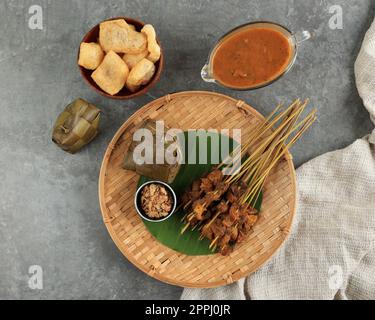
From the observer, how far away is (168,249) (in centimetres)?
288

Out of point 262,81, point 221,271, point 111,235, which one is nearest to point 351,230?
point 221,271

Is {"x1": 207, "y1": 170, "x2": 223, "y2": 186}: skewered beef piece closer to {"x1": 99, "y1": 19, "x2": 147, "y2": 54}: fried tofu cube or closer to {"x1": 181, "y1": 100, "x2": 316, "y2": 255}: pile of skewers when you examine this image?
{"x1": 181, "y1": 100, "x2": 316, "y2": 255}: pile of skewers

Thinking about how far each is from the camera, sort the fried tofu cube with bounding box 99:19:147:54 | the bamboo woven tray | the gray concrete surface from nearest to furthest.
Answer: the fried tofu cube with bounding box 99:19:147:54 → the bamboo woven tray → the gray concrete surface

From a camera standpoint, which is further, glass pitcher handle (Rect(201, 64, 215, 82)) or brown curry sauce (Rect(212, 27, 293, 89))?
glass pitcher handle (Rect(201, 64, 215, 82))

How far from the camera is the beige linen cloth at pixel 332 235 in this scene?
2.96 meters

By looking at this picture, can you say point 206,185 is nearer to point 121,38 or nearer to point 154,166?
point 154,166

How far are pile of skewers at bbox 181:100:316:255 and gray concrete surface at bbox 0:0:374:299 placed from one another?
1.26 feet

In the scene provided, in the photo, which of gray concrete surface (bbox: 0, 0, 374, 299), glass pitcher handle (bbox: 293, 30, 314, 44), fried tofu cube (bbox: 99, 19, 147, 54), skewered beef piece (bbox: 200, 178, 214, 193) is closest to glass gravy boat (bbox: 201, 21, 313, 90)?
glass pitcher handle (bbox: 293, 30, 314, 44)

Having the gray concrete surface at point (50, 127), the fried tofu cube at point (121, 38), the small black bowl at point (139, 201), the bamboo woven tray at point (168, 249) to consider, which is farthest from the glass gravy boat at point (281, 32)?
the small black bowl at point (139, 201)

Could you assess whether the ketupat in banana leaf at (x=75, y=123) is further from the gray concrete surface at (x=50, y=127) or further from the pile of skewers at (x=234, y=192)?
the pile of skewers at (x=234, y=192)

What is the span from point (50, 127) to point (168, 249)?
1037 mm

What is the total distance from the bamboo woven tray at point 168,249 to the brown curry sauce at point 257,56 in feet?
0.65

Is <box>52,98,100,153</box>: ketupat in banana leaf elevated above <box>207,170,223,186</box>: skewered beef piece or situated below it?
above

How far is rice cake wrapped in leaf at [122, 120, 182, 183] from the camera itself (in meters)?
2.73
